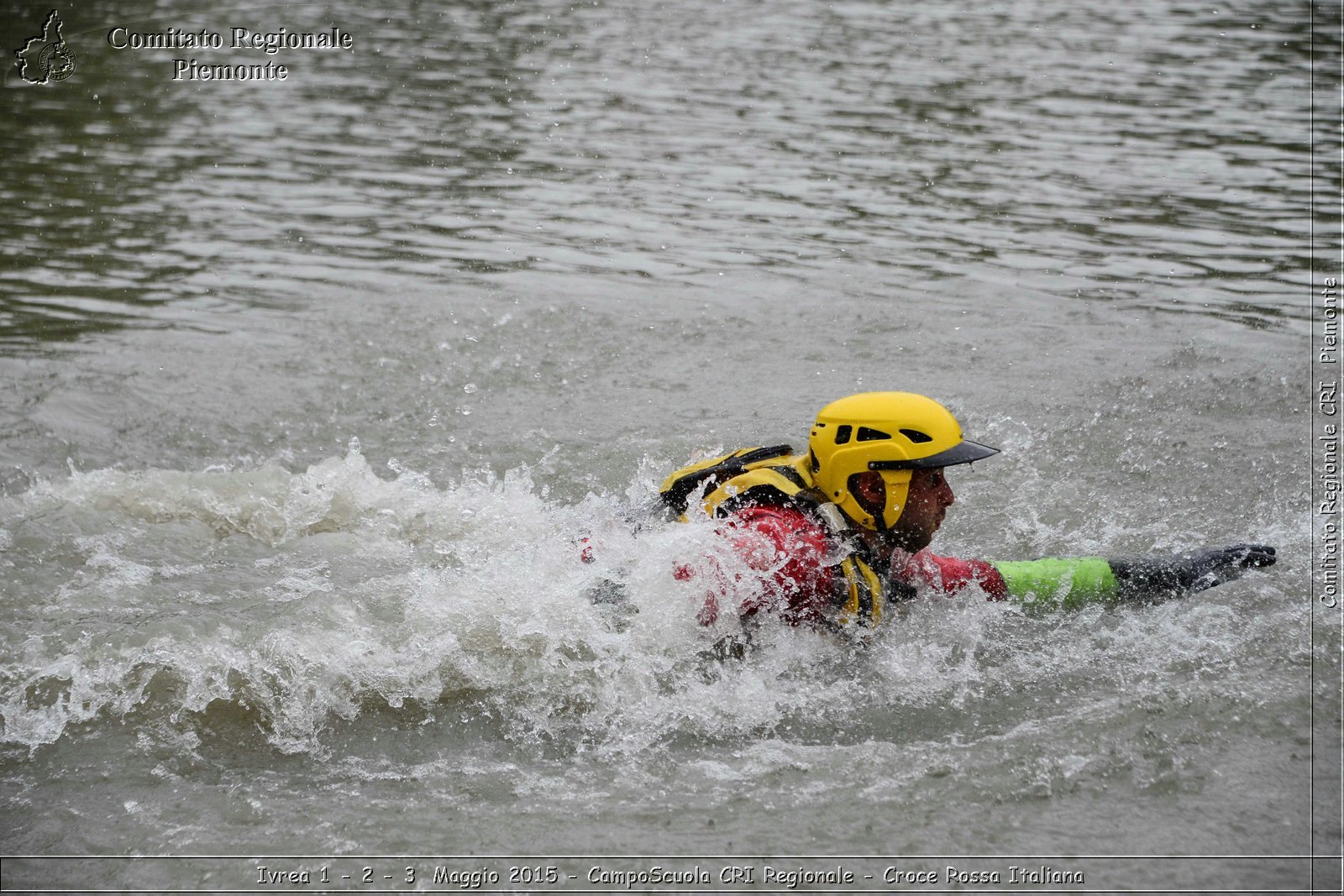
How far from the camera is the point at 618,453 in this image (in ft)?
27.0

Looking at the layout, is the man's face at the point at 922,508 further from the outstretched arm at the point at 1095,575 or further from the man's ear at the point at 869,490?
the outstretched arm at the point at 1095,575

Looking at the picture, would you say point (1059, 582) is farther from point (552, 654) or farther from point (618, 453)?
point (618, 453)

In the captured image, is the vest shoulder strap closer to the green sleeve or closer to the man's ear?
the man's ear

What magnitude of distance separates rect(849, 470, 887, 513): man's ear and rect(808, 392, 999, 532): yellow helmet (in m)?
0.02

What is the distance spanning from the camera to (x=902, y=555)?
217 inches

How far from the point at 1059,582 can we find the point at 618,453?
3.21m

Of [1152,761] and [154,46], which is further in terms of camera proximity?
[154,46]

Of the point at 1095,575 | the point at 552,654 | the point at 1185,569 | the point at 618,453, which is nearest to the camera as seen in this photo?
the point at 552,654

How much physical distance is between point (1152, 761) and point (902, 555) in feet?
4.28

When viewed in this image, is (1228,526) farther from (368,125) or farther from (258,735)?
(368,125)

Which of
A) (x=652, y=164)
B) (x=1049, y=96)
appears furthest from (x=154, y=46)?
(x=1049, y=96)

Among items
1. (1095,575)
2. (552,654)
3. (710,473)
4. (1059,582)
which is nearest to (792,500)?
(710,473)

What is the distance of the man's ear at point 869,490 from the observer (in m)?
5.26

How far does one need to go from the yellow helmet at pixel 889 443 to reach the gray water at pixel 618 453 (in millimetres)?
652
